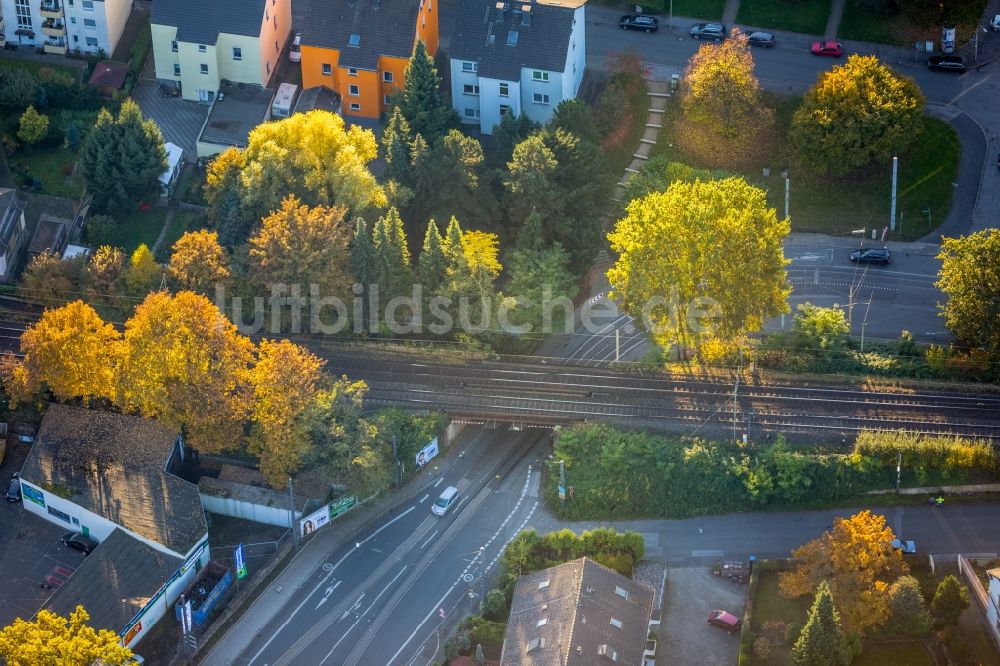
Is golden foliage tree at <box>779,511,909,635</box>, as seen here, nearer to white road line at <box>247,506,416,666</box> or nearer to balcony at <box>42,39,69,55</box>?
white road line at <box>247,506,416,666</box>

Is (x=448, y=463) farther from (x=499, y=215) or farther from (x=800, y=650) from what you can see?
(x=800, y=650)

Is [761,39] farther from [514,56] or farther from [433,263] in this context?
[433,263]

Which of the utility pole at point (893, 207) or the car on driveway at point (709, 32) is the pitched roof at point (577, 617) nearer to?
the utility pole at point (893, 207)

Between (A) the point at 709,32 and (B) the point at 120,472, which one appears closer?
(B) the point at 120,472

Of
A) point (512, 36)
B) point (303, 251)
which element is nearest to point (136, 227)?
point (303, 251)

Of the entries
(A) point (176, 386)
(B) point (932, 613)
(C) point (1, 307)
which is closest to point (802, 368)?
(B) point (932, 613)

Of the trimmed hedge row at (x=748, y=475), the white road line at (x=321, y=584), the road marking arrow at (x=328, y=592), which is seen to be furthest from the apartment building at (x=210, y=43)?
the road marking arrow at (x=328, y=592)

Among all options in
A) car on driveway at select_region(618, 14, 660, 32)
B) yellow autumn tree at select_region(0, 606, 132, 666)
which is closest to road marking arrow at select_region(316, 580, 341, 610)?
yellow autumn tree at select_region(0, 606, 132, 666)

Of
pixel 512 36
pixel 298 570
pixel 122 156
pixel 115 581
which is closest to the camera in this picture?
pixel 115 581

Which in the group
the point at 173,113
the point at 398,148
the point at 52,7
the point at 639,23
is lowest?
the point at 173,113
